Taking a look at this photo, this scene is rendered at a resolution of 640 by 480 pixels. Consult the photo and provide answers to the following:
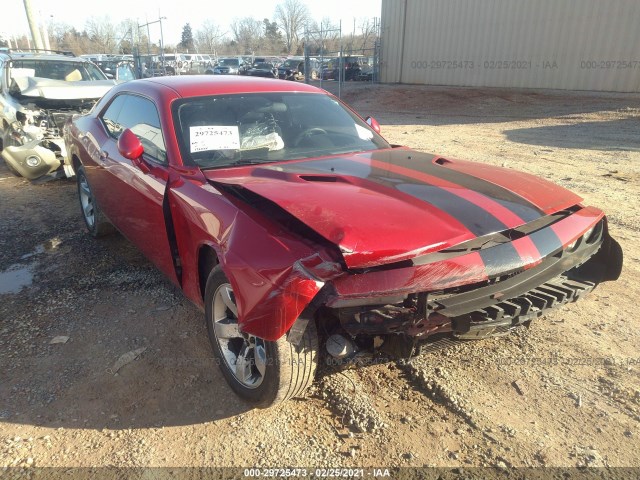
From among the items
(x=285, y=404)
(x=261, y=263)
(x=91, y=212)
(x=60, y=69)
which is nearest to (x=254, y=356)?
(x=285, y=404)

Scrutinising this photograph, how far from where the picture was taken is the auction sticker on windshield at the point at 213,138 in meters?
3.01

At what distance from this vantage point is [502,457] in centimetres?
211

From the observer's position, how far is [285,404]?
250 centimetres

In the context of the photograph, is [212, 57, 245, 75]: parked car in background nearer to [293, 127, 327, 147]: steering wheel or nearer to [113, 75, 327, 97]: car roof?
[113, 75, 327, 97]: car roof

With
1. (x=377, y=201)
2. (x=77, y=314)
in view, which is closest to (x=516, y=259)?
(x=377, y=201)

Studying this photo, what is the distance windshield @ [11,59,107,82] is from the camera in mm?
9000

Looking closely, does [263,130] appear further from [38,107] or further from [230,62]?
[230,62]

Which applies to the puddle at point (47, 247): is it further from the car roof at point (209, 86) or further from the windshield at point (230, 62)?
the windshield at point (230, 62)

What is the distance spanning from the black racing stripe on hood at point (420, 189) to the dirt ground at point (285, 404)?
2.78 ft

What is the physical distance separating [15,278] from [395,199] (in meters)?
3.43

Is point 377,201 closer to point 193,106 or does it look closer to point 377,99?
point 193,106

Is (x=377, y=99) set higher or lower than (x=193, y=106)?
lower

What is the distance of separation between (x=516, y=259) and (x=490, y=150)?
25.7 feet

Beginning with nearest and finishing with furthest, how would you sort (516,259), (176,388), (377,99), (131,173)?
1. (516,259)
2. (176,388)
3. (131,173)
4. (377,99)
